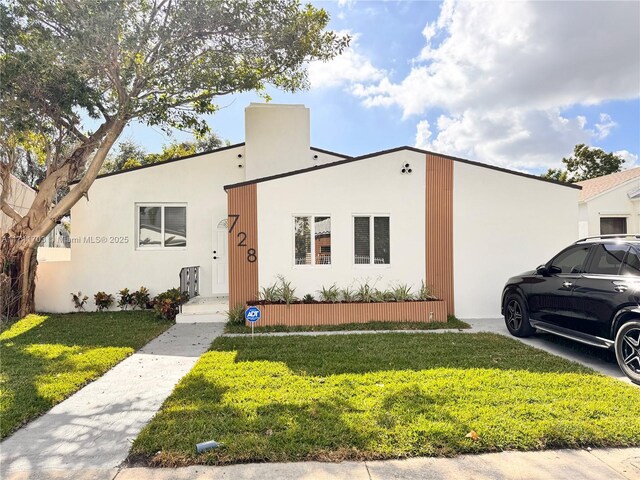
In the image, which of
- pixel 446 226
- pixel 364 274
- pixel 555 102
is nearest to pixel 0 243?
pixel 364 274

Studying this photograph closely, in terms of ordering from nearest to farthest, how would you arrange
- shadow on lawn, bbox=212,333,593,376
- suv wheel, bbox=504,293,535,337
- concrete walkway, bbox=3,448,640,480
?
concrete walkway, bbox=3,448,640,480
shadow on lawn, bbox=212,333,593,376
suv wheel, bbox=504,293,535,337

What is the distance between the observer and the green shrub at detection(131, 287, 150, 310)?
1020 cm

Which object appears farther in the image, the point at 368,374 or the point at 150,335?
the point at 150,335

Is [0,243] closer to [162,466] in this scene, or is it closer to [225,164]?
[225,164]

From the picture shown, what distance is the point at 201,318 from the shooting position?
8766 millimetres

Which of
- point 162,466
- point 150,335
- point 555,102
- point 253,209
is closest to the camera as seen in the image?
point 162,466

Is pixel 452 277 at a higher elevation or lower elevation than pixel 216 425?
higher

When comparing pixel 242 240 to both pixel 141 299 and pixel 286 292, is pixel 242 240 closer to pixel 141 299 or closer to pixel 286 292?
pixel 286 292

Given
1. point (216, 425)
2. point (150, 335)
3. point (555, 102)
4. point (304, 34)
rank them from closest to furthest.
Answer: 1. point (216, 425)
2. point (150, 335)
3. point (304, 34)
4. point (555, 102)

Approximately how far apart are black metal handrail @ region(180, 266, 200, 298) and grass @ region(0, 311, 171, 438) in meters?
1.13

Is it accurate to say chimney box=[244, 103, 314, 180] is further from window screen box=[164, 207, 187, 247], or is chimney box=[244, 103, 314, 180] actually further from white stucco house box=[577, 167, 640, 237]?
white stucco house box=[577, 167, 640, 237]

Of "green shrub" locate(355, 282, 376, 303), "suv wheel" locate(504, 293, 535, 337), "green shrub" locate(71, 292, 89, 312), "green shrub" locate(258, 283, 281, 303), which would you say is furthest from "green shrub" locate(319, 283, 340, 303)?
"green shrub" locate(71, 292, 89, 312)

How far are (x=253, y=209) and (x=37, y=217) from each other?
5.89m

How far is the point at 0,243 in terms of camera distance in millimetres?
9172
